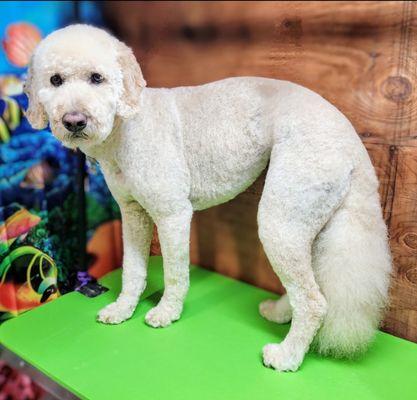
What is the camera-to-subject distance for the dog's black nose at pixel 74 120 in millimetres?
908

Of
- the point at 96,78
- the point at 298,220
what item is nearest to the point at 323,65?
the point at 298,220

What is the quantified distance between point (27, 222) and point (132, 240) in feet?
1.04

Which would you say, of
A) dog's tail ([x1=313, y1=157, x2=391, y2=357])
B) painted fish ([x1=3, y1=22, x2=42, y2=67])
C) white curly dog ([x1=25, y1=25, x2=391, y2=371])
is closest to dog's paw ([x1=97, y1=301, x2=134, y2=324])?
white curly dog ([x1=25, y1=25, x2=391, y2=371])

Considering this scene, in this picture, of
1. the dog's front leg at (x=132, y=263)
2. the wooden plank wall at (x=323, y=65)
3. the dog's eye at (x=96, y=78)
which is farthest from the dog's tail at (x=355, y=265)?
the dog's eye at (x=96, y=78)

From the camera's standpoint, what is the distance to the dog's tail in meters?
1.01

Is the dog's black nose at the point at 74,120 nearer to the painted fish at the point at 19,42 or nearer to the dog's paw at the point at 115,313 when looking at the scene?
the painted fish at the point at 19,42

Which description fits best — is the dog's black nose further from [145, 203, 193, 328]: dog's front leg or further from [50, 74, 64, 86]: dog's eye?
[145, 203, 193, 328]: dog's front leg

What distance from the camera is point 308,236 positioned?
3.29 ft

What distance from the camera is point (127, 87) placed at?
38.5 inches

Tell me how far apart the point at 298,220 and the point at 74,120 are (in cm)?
50

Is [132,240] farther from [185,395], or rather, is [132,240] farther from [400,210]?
[400,210]

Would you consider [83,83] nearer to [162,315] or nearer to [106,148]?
[106,148]

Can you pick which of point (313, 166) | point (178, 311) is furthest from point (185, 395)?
point (313, 166)

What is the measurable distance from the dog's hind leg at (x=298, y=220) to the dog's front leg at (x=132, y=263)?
36cm
